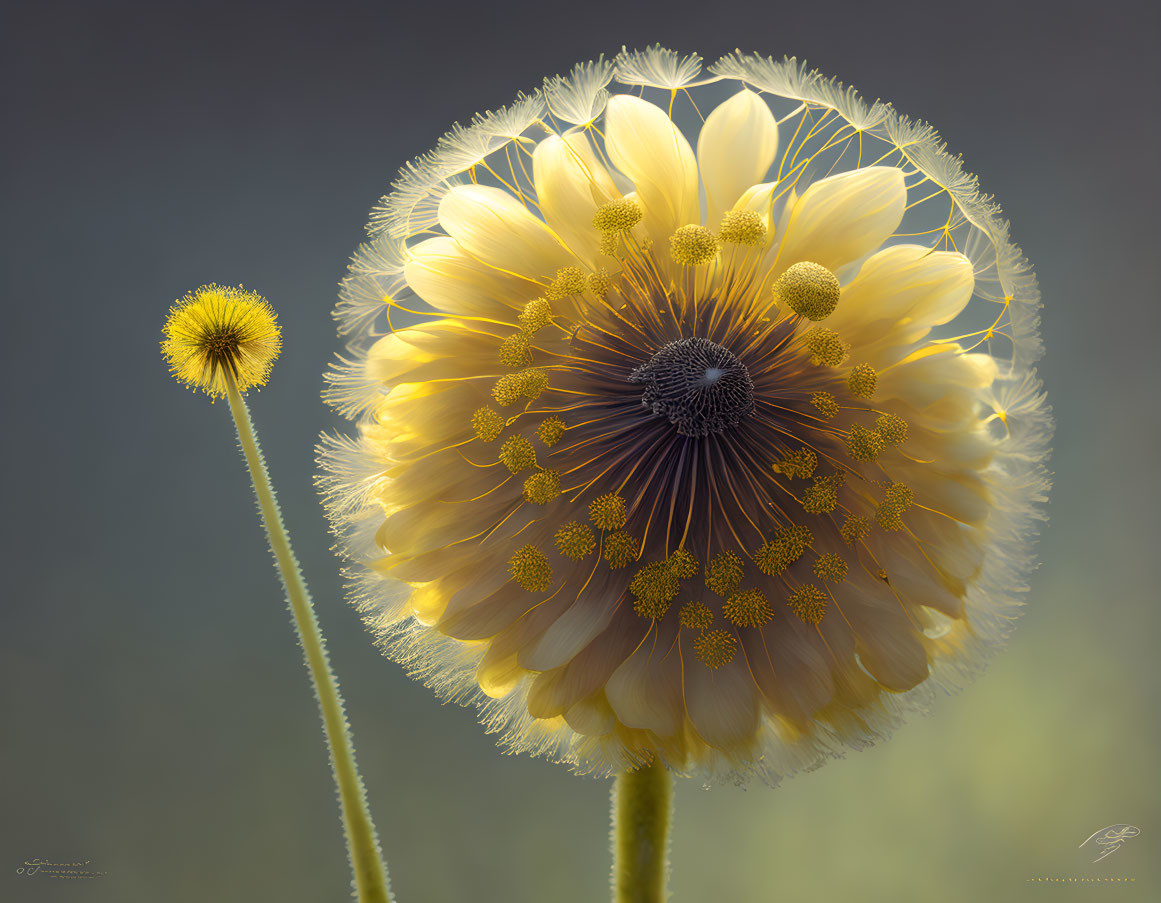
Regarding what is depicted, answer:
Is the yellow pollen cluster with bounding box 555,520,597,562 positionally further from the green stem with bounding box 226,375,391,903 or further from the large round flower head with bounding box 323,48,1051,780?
the green stem with bounding box 226,375,391,903

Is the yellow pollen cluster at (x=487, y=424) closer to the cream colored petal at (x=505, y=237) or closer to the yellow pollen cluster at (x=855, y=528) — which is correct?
the cream colored petal at (x=505, y=237)

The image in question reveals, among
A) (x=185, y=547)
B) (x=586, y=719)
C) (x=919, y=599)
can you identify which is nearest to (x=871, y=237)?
(x=919, y=599)

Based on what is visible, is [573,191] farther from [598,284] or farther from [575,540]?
[575,540]

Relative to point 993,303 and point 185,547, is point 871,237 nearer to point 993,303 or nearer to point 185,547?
point 993,303
